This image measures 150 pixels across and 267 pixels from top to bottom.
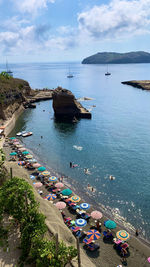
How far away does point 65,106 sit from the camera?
9006 cm

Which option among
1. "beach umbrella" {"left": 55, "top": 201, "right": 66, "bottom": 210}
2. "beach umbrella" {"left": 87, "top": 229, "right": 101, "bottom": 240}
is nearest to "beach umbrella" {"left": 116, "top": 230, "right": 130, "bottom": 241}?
"beach umbrella" {"left": 87, "top": 229, "right": 101, "bottom": 240}

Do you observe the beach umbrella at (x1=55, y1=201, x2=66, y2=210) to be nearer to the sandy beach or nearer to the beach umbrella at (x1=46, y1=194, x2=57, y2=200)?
the beach umbrella at (x1=46, y1=194, x2=57, y2=200)

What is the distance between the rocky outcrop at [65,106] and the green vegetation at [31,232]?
6891 centimetres

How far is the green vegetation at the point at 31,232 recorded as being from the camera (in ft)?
52.1

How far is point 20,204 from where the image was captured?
1997 centimetres

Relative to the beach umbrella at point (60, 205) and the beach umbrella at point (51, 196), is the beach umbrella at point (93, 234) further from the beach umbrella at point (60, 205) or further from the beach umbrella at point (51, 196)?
the beach umbrella at point (51, 196)

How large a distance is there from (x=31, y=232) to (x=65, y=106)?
75.2 metres

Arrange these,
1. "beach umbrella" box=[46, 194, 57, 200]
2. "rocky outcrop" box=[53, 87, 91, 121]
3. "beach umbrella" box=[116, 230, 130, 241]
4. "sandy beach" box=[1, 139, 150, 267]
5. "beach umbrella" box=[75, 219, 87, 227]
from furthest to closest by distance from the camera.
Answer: "rocky outcrop" box=[53, 87, 91, 121]
"beach umbrella" box=[46, 194, 57, 200]
"beach umbrella" box=[75, 219, 87, 227]
"beach umbrella" box=[116, 230, 130, 241]
"sandy beach" box=[1, 139, 150, 267]

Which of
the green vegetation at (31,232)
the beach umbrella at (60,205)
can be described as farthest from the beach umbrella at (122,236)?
the green vegetation at (31,232)

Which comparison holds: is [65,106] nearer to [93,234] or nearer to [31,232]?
[93,234]

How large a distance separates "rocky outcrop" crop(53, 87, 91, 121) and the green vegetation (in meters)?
68.9

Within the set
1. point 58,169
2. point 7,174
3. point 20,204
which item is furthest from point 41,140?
point 20,204

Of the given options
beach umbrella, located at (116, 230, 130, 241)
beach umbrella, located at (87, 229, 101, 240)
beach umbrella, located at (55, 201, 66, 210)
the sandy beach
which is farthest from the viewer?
beach umbrella, located at (55, 201, 66, 210)

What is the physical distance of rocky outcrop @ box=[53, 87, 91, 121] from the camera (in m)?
88.2
